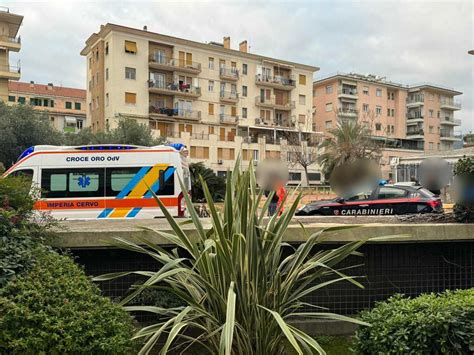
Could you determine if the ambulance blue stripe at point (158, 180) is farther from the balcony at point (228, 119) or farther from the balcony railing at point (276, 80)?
the balcony railing at point (276, 80)

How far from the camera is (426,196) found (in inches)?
470

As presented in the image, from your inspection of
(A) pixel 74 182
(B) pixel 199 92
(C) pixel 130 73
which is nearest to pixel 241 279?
(A) pixel 74 182

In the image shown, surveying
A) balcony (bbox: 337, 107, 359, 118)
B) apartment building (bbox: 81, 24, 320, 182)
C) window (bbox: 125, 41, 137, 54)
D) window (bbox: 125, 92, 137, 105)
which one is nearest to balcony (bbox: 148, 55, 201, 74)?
apartment building (bbox: 81, 24, 320, 182)

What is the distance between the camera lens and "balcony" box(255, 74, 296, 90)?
56062 millimetres

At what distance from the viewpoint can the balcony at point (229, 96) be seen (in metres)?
53.1

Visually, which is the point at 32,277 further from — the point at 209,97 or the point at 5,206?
the point at 209,97

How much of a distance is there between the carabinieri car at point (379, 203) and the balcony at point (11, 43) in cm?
4199

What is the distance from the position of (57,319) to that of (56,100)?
249 ft

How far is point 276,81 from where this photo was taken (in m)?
57.3

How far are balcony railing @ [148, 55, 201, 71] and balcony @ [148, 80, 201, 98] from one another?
208 cm

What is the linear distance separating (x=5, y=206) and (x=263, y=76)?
55.1 meters

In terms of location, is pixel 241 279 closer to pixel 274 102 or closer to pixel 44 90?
pixel 274 102

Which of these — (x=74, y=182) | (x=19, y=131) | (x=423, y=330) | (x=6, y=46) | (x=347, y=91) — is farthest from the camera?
(x=347, y=91)

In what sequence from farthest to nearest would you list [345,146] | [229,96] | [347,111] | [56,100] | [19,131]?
[56,100] < [347,111] < [229,96] < [345,146] < [19,131]
